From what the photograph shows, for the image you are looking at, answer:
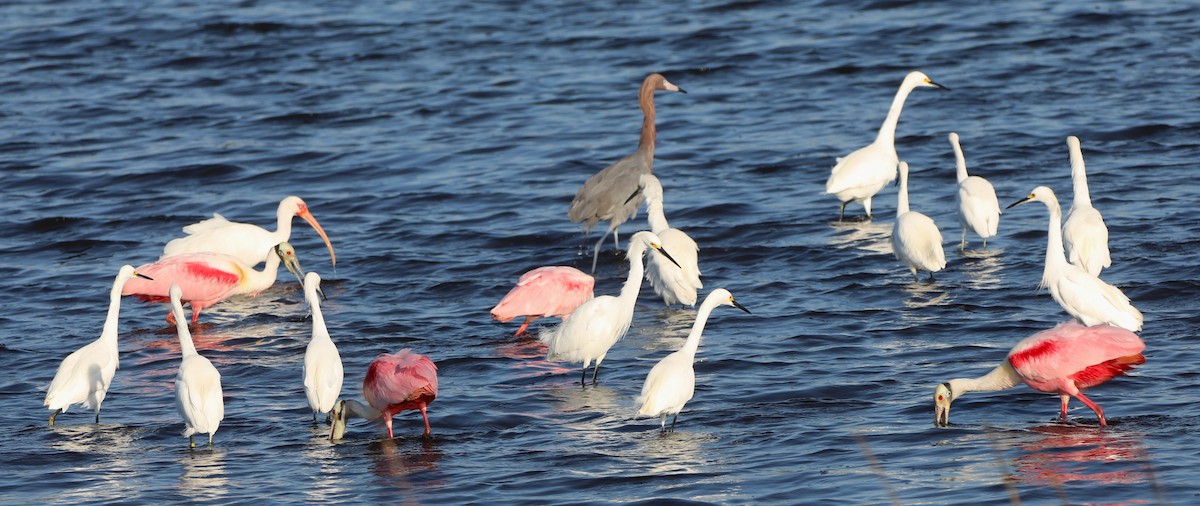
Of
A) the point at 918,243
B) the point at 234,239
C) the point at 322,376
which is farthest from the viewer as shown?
the point at 234,239

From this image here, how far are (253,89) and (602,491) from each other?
596 inches

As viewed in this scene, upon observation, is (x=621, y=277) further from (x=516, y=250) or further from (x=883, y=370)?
(x=883, y=370)

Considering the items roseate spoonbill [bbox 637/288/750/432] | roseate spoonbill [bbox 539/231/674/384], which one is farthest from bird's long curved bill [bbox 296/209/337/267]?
roseate spoonbill [bbox 637/288/750/432]

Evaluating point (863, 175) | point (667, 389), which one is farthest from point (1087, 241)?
point (667, 389)

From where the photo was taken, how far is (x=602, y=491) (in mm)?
8156

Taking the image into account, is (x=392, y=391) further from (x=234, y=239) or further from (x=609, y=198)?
(x=609, y=198)

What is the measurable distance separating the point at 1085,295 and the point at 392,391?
4171mm

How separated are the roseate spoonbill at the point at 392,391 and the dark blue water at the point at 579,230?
16 centimetres

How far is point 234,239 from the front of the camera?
45.1 ft

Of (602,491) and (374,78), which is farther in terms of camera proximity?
(374,78)

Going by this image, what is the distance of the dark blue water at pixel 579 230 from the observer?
8.59 meters

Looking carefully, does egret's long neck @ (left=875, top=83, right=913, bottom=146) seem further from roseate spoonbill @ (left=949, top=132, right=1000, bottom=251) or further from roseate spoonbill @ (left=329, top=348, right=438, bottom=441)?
roseate spoonbill @ (left=329, top=348, right=438, bottom=441)

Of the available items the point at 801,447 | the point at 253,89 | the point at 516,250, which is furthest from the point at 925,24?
the point at 801,447

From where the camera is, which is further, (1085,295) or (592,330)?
(1085,295)
